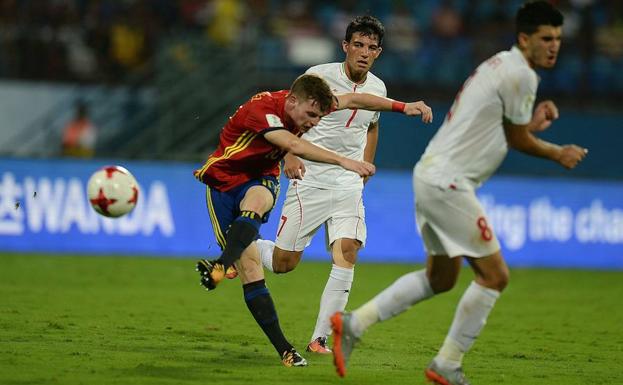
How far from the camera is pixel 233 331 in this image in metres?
10.1

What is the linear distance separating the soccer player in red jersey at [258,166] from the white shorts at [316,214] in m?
0.84

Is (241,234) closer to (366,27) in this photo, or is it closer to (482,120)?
(482,120)

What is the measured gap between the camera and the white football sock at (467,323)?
7.09 m

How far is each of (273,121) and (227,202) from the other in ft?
2.96

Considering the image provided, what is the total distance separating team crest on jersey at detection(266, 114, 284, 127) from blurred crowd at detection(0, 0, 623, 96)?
13.5 meters

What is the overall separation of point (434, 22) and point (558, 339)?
13767mm

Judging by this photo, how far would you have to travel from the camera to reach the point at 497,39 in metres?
22.2

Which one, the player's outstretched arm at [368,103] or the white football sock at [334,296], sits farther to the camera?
the white football sock at [334,296]

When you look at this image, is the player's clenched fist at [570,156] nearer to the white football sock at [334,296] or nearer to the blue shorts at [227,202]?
the blue shorts at [227,202]

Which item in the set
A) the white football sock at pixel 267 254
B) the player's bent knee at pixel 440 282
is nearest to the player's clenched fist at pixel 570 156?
the player's bent knee at pixel 440 282

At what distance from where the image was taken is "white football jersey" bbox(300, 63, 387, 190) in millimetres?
9484

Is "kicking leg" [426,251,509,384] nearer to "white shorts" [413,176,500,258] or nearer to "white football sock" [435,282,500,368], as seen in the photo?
"white football sock" [435,282,500,368]

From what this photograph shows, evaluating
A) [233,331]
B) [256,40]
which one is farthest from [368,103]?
[256,40]

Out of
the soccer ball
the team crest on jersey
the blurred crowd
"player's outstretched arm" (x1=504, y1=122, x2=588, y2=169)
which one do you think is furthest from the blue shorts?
the blurred crowd
